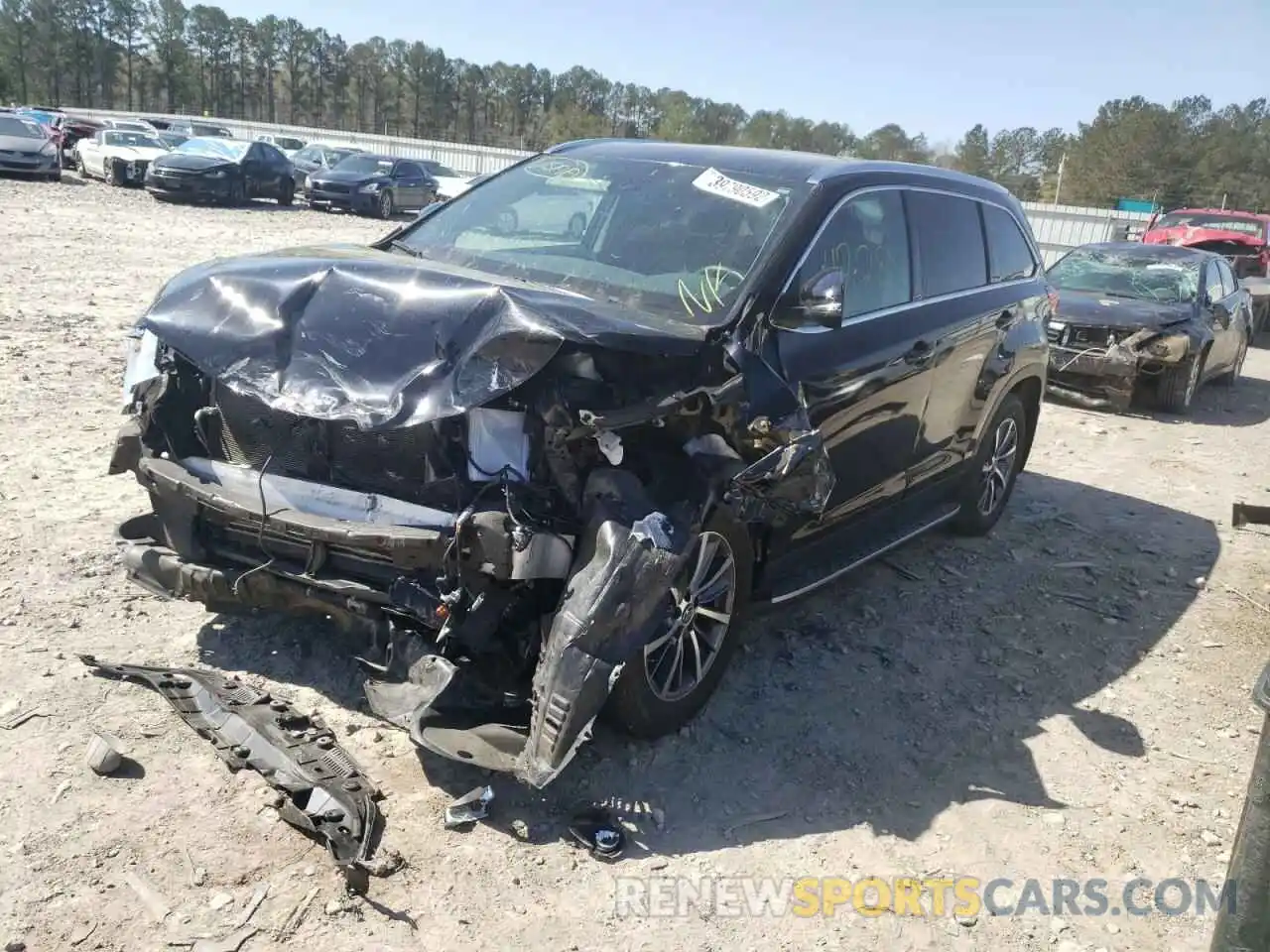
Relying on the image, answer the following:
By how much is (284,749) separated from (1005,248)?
4.77m

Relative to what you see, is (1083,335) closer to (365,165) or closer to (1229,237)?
(1229,237)

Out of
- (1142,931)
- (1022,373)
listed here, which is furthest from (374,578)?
(1022,373)

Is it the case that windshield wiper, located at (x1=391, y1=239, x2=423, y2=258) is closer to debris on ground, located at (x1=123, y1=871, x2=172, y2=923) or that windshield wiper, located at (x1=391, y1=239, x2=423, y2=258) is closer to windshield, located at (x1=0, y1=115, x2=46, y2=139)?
debris on ground, located at (x1=123, y1=871, x2=172, y2=923)

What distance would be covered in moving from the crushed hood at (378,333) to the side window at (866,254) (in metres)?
0.87

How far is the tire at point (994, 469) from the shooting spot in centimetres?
593

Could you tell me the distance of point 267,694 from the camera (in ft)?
12.0

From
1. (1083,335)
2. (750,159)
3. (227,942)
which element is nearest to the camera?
(227,942)

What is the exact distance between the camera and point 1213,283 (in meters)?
11.6

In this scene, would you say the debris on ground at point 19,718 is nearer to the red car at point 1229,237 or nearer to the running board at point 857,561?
the running board at point 857,561

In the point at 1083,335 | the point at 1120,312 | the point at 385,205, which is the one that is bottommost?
the point at 1083,335

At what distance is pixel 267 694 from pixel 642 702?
137 cm

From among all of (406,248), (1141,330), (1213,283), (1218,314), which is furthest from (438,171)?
(406,248)

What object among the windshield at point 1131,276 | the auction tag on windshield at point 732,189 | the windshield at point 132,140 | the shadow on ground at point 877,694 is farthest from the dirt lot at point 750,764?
the windshield at point 132,140

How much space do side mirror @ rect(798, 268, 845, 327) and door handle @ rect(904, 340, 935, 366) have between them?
91cm
